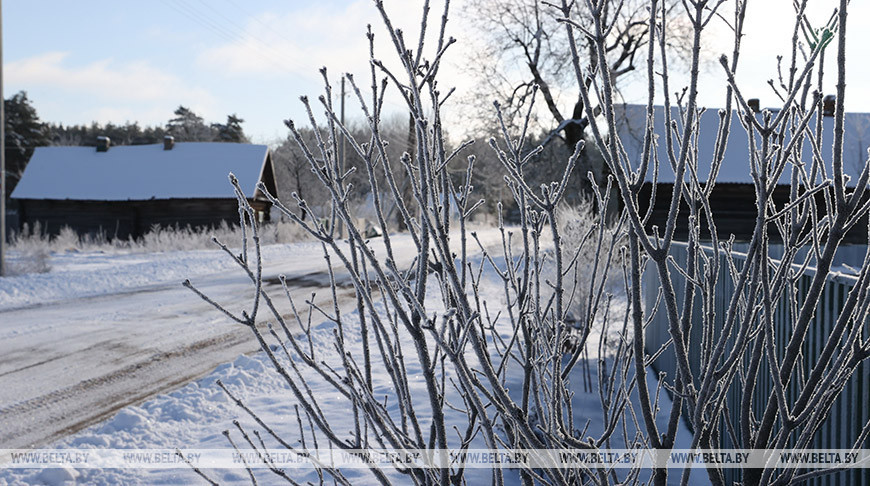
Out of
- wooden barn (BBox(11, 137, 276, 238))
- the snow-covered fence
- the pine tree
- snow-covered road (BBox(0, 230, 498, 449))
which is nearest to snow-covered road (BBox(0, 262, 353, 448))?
snow-covered road (BBox(0, 230, 498, 449))

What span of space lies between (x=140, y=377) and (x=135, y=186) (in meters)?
27.4

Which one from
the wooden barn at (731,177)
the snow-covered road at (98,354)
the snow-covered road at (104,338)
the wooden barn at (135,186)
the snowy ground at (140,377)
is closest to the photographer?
the snowy ground at (140,377)

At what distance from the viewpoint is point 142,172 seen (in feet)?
104

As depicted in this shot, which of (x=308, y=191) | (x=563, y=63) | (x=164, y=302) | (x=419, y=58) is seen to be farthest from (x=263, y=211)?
(x=419, y=58)

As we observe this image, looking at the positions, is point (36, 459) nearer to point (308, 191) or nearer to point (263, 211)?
point (263, 211)

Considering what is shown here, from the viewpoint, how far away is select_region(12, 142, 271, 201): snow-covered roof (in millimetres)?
30219

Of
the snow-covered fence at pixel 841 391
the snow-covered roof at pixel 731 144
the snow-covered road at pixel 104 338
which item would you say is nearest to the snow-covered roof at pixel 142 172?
the snow-covered road at pixel 104 338

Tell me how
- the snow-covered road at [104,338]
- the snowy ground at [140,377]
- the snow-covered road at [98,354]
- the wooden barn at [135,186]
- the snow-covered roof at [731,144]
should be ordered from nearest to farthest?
the snowy ground at [140,377] < the snow-covered road at [98,354] < the snow-covered road at [104,338] < the snow-covered roof at [731,144] < the wooden barn at [135,186]

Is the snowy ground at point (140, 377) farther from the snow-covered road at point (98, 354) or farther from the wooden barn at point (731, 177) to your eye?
the wooden barn at point (731, 177)

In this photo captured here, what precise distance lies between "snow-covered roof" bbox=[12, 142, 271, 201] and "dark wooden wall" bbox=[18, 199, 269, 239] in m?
0.49

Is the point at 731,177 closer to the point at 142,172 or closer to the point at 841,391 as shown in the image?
the point at 841,391

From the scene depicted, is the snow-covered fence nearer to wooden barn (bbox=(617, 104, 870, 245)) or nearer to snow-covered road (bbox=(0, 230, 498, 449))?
snow-covered road (bbox=(0, 230, 498, 449))

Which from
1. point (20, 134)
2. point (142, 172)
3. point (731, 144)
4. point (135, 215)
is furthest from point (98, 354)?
point (20, 134)

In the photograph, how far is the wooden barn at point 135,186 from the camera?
30.2 m
